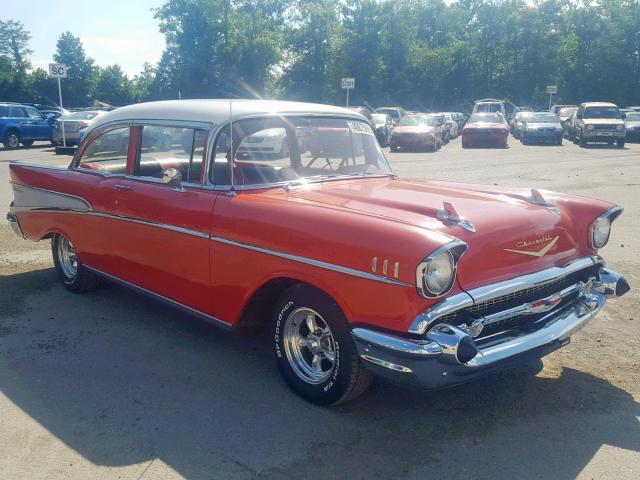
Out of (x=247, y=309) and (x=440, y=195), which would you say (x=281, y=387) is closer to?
(x=247, y=309)

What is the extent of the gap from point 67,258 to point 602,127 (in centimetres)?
2403

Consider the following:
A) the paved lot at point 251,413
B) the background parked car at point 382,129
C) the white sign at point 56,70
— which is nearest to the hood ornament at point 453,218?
the paved lot at point 251,413

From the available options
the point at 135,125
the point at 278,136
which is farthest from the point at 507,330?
the point at 135,125

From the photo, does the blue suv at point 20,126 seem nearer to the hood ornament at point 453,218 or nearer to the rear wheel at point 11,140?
the rear wheel at point 11,140

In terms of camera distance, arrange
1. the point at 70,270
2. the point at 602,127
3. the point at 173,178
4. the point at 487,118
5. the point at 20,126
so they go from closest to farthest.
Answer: the point at 173,178, the point at 70,270, the point at 20,126, the point at 602,127, the point at 487,118

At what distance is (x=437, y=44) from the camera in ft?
222

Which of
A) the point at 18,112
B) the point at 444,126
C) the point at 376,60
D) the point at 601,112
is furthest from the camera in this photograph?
the point at 376,60

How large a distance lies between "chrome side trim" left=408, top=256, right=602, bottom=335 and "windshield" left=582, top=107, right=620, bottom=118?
24985 mm

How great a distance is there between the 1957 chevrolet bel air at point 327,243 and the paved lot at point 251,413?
349 mm

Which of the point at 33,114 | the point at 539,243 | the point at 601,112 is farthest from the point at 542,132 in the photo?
the point at 539,243

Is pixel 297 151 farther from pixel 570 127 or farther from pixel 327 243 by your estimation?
pixel 570 127

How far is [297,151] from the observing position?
4641 millimetres

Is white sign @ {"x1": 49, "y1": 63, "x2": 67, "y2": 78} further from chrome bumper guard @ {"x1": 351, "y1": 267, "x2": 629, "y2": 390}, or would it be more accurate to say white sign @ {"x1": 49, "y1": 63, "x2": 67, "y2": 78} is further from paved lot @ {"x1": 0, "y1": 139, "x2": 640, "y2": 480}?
chrome bumper guard @ {"x1": 351, "y1": 267, "x2": 629, "y2": 390}

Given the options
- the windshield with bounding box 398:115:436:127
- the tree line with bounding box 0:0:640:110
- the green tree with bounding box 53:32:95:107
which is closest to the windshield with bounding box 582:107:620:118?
the windshield with bounding box 398:115:436:127
